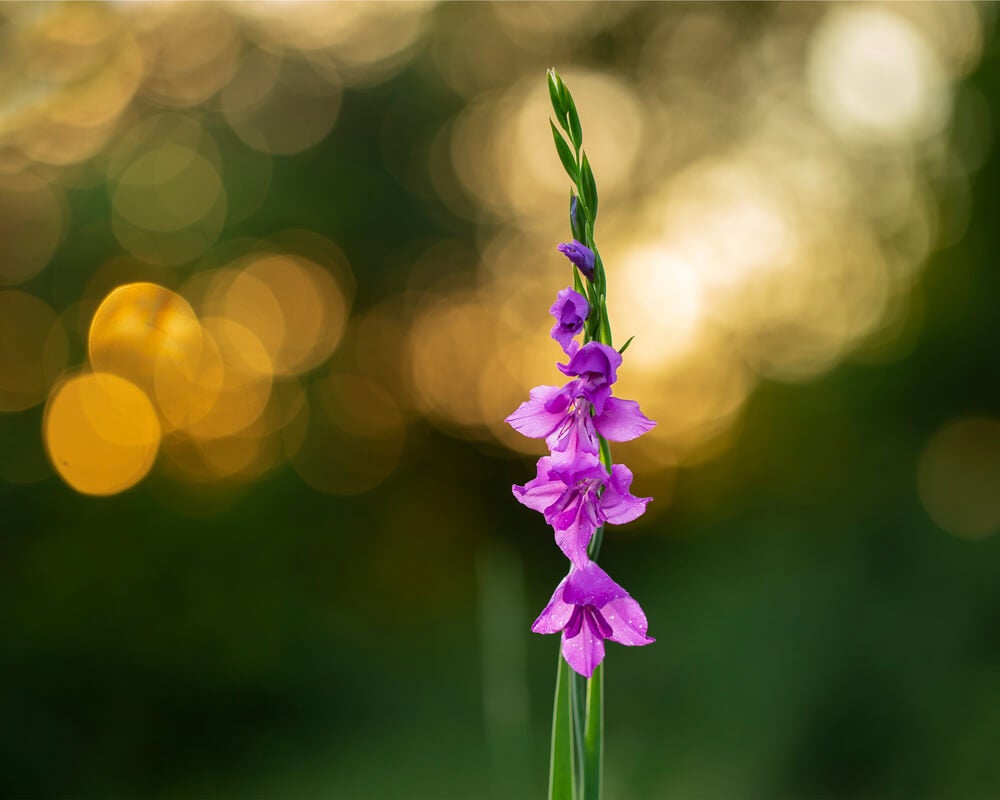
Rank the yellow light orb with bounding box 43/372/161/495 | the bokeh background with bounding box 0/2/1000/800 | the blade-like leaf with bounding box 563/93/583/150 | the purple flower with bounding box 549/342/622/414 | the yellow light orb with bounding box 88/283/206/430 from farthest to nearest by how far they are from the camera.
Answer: the bokeh background with bounding box 0/2/1000/800 < the yellow light orb with bounding box 43/372/161/495 < the yellow light orb with bounding box 88/283/206/430 < the blade-like leaf with bounding box 563/93/583/150 < the purple flower with bounding box 549/342/622/414

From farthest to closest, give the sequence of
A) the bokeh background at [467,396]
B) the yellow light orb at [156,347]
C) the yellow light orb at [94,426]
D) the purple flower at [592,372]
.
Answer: the bokeh background at [467,396]
the yellow light orb at [94,426]
the yellow light orb at [156,347]
the purple flower at [592,372]

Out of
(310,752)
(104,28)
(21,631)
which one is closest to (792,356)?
(310,752)

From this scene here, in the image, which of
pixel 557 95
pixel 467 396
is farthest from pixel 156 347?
pixel 557 95

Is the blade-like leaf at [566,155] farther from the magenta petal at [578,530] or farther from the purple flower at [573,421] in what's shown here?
the magenta petal at [578,530]

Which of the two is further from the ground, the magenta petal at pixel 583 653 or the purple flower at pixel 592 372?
the purple flower at pixel 592 372

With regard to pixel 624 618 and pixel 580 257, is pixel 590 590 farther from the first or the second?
pixel 580 257

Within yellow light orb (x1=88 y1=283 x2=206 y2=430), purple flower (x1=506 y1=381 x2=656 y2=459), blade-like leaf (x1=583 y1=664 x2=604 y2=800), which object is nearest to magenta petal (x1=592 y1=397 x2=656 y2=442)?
purple flower (x1=506 y1=381 x2=656 y2=459)

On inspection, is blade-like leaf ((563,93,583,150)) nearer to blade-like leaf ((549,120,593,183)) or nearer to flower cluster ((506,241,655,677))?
blade-like leaf ((549,120,593,183))

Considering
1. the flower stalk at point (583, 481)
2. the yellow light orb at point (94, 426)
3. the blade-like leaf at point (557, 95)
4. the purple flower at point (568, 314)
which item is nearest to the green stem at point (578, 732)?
the flower stalk at point (583, 481)
